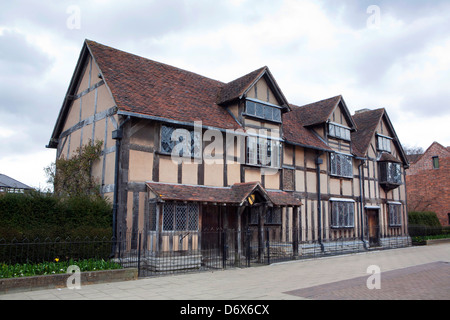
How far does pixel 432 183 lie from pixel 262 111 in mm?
24739

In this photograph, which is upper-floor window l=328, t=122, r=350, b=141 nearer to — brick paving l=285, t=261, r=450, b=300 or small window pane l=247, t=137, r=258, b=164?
small window pane l=247, t=137, r=258, b=164

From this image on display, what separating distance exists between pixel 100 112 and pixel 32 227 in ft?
18.8

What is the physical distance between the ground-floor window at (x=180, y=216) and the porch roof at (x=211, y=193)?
0.48 metres

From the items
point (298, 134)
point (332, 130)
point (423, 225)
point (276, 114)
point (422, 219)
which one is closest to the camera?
point (276, 114)

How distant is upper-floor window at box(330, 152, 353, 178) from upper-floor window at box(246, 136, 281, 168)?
483 centimetres

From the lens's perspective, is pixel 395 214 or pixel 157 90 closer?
pixel 157 90

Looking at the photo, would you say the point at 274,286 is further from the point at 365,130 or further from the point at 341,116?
the point at 365,130

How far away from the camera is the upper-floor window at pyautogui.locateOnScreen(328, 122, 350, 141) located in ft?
A: 71.9

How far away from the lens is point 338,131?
73.5 ft

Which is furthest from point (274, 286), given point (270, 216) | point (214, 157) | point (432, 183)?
point (432, 183)

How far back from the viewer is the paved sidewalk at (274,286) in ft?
29.3

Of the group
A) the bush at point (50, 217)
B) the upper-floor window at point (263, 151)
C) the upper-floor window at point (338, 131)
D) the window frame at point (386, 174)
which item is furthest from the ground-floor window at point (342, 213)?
the bush at point (50, 217)

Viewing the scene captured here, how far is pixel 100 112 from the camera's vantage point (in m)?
15.6
